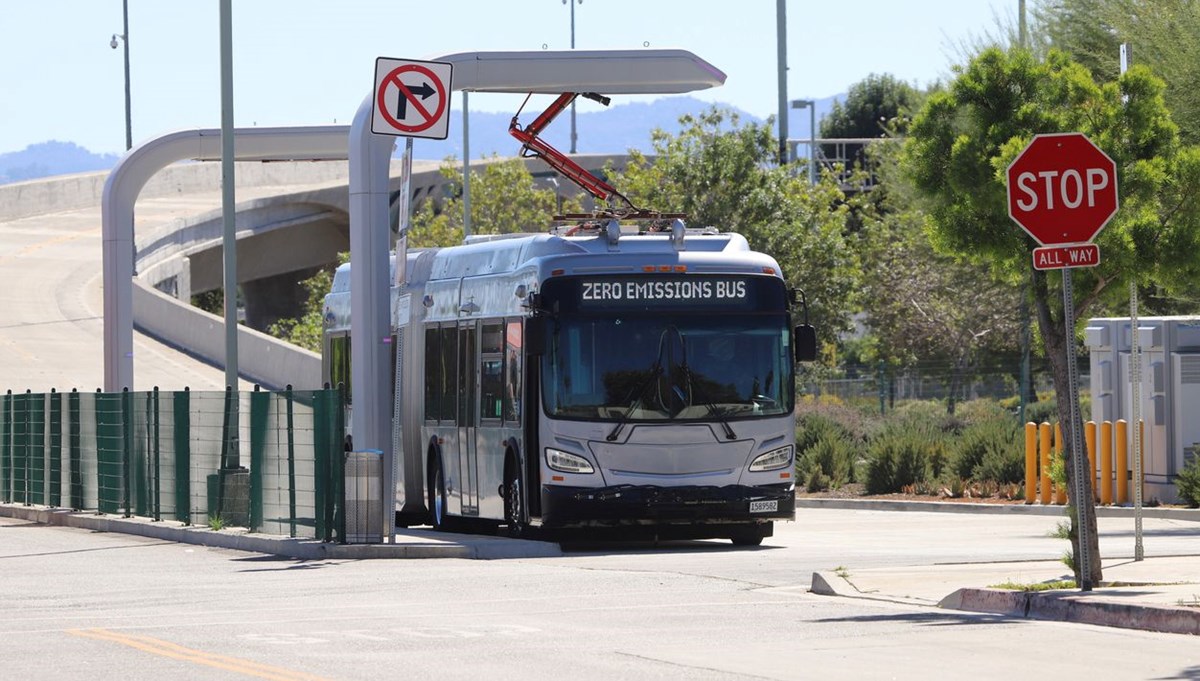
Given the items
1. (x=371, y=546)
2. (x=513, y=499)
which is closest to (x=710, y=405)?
(x=513, y=499)

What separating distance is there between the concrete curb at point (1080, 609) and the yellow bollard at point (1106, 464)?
13495 millimetres

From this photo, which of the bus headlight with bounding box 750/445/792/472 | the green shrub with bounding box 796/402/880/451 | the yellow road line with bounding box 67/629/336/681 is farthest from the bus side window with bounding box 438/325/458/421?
the green shrub with bounding box 796/402/880/451

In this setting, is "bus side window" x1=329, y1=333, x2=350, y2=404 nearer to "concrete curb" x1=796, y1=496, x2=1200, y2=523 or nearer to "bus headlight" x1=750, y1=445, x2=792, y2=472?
"bus headlight" x1=750, y1=445, x2=792, y2=472

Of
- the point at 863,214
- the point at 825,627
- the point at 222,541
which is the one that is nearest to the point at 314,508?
the point at 222,541

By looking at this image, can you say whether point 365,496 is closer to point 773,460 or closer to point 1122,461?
point 773,460

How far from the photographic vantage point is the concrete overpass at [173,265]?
2058 inches

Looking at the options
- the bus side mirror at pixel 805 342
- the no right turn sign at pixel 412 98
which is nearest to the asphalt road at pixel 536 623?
the bus side mirror at pixel 805 342

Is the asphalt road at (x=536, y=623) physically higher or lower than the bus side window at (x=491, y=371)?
lower

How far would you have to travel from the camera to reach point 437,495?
24500 mm

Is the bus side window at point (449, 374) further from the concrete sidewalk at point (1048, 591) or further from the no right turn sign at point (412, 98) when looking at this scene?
the concrete sidewalk at point (1048, 591)

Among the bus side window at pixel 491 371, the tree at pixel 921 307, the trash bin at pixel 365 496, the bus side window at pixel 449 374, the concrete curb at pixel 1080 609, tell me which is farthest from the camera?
the tree at pixel 921 307

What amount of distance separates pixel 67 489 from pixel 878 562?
15.7 meters

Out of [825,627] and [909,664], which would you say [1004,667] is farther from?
[825,627]

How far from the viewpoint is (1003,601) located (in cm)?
1430
